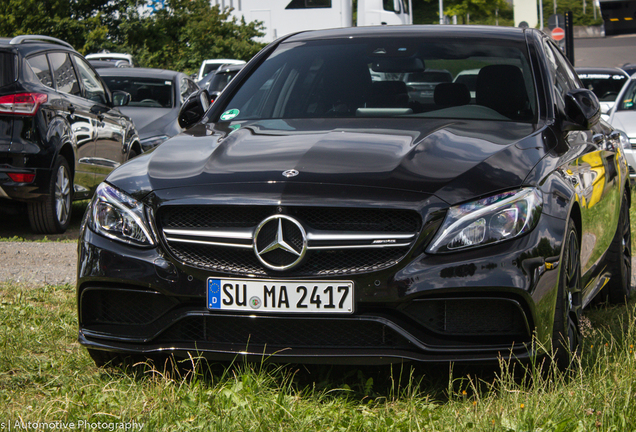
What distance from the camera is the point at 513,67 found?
470 centimetres

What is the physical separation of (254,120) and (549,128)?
1467mm

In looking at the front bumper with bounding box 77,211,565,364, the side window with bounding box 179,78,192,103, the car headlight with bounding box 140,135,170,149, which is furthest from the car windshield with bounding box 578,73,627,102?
the front bumper with bounding box 77,211,565,364

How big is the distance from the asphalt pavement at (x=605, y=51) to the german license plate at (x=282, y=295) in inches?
1806

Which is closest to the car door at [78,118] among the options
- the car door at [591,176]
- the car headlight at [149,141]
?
the car headlight at [149,141]

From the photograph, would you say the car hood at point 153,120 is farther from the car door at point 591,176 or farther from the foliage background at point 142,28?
the foliage background at point 142,28

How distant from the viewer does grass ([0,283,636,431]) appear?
9.84 ft

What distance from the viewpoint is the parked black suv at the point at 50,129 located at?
308 inches

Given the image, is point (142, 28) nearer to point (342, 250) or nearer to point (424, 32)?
point (424, 32)

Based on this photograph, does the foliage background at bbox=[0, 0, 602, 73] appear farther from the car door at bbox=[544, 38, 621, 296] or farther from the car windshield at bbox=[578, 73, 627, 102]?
the car door at bbox=[544, 38, 621, 296]

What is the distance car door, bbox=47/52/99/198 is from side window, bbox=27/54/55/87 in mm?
96

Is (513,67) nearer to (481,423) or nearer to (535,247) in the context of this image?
(535,247)

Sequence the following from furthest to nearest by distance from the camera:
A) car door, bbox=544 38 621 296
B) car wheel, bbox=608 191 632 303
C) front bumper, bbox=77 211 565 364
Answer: car wheel, bbox=608 191 632 303
car door, bbox=544 38 621 296
front bumper, bbox=77 211 565 364

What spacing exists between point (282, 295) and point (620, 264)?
2826mm

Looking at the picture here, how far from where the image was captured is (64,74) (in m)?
8.93
